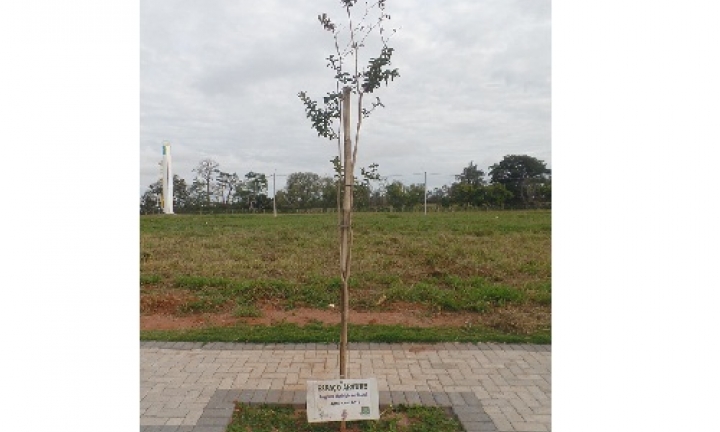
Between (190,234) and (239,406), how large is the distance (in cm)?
888

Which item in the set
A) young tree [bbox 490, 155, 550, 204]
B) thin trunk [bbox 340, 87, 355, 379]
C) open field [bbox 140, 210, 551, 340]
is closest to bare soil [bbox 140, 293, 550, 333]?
open field [bbox 140, 210, 551, 340]

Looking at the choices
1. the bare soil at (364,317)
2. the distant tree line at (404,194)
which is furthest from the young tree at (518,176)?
the bare soil at (364,317)

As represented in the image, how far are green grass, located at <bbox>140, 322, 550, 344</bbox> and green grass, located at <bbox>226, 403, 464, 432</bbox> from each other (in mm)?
1374

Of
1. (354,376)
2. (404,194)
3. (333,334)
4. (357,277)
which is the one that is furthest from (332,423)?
(404,194)

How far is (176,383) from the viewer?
10.8ft

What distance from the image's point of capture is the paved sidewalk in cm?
280

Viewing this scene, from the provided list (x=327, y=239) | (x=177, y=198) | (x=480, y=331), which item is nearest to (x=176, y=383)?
(x=480, y=331)

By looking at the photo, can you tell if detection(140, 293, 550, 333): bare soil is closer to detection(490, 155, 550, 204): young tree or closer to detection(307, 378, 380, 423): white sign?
detection(307, 378, 380, 423): white sign

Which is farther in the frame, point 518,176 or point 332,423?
point 518,176

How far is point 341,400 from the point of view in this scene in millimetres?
2428

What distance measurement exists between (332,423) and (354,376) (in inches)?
32.9

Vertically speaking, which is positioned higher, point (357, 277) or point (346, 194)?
point (346, 194)

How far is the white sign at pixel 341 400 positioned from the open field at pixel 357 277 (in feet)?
7.22

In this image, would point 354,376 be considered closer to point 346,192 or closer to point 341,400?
point 341,400
